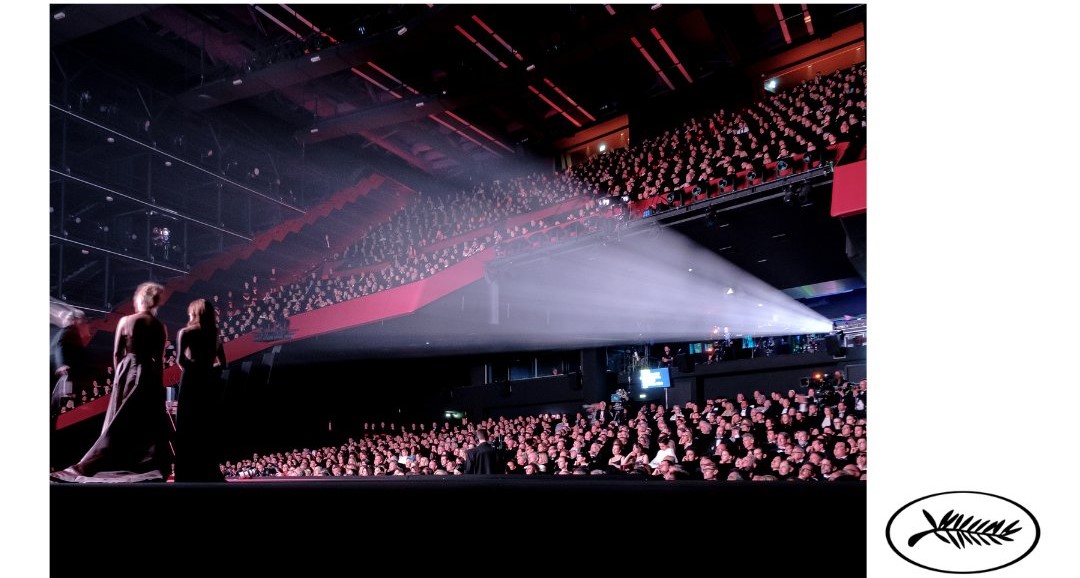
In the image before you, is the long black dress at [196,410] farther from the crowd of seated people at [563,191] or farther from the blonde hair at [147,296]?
the crowd of seated people at [563,191]

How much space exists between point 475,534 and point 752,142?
848 centimetres

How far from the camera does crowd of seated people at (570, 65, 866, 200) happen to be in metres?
8.06

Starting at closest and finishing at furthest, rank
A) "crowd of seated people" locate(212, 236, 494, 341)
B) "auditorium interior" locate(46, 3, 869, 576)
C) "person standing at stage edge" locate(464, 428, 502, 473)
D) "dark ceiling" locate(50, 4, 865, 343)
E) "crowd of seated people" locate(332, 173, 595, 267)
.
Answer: "person standing at stage edge" locate(464, 428, 502, 473), "auditorium interior" locate(46, 3, 869, 576), "dark ceiling" locate(50, 4, 865, 343), "crowd of seated people" locate(212, 236, 494, 341), "crowd of seated people" locate(332, 173, 595, 267)

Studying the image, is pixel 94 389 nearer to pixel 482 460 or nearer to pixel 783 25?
pixel 482 460

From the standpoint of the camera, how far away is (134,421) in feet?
11.0

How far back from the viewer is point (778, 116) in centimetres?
984

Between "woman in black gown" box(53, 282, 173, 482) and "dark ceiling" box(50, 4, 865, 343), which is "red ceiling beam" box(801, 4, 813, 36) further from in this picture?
"woman in black gown" box(53, 282, 173, 482)

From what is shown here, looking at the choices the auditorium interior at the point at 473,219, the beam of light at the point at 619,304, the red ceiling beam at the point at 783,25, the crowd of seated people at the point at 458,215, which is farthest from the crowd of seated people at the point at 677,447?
the red ceiling beam at the point at 783,25
